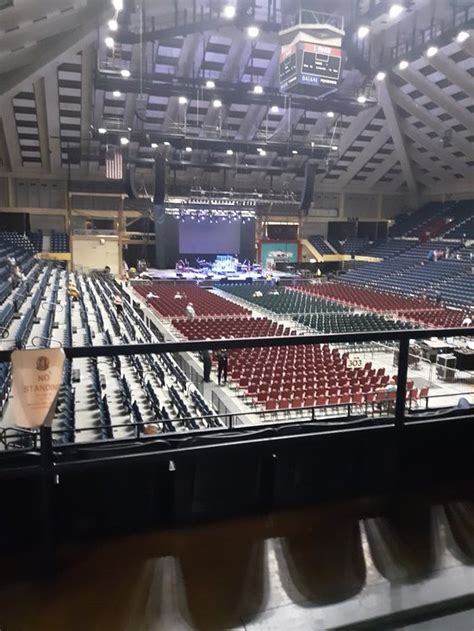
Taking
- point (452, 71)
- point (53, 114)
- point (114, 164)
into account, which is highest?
point (452, 71)

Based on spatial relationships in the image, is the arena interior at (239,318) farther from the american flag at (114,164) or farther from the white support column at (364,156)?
the white support column at (364,156)

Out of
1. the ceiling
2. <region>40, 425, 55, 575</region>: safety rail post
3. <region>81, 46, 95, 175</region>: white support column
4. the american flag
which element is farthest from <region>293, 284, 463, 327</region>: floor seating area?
<region>40, 425, 55, 575</region>: safety rail post

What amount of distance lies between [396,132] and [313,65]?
18.0m

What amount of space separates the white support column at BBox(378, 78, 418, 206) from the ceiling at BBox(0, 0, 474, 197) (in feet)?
0.38

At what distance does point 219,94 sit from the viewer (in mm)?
24984

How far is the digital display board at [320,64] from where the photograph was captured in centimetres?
1566

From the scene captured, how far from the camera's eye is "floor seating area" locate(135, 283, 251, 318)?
2116cm

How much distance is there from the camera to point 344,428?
9.97ft

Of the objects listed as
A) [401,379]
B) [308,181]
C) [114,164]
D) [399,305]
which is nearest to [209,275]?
[308,181]

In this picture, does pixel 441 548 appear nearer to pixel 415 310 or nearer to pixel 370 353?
pixel 370 353

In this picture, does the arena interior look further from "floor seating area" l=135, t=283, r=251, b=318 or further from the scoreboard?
"floor seating area" l=135, t=283, r=251, b=318

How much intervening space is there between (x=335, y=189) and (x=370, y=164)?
4.48m

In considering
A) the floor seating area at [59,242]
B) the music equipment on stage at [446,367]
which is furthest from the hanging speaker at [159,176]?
the music equipment on stage at [446,367]

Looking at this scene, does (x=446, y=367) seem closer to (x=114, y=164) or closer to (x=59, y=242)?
(x=114, y=164)
